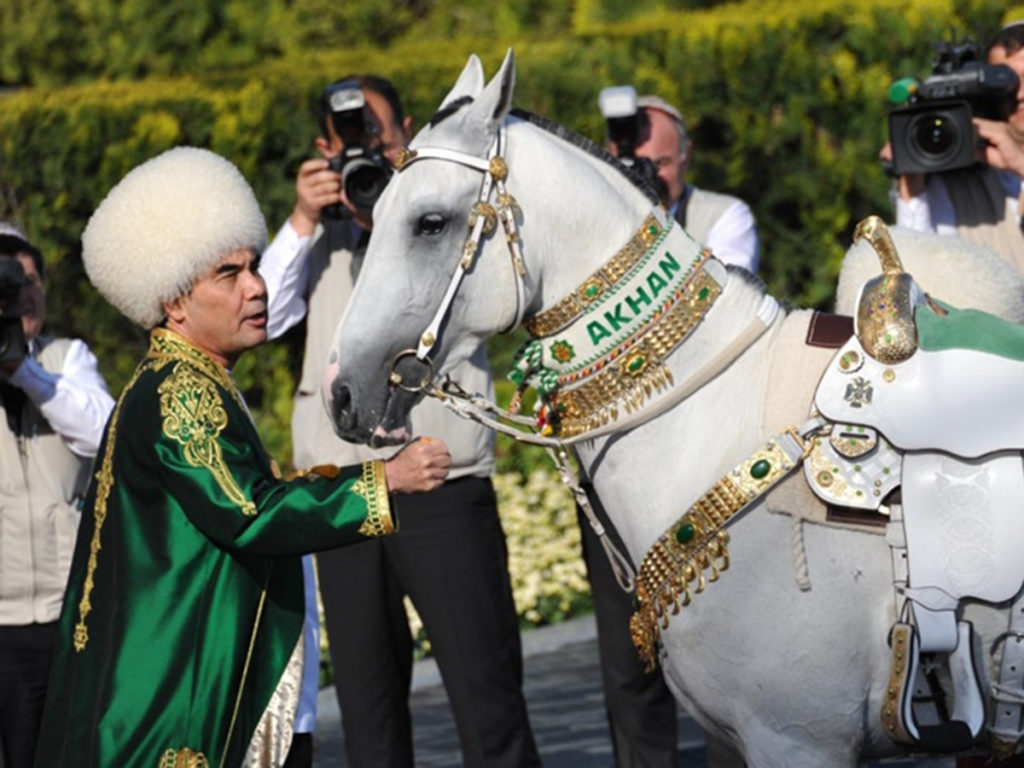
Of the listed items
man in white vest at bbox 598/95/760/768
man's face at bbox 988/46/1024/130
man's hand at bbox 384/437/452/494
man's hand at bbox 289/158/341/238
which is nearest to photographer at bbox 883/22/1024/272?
man's face at bbox 988/46/1024/130

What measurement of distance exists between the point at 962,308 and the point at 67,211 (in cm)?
722

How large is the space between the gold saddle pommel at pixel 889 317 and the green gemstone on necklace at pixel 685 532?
0.54 meters

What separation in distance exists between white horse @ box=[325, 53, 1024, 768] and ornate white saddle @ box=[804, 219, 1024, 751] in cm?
8

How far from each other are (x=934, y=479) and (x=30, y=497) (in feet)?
9.37

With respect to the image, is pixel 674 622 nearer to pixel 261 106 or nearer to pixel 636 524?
pixel 636 524

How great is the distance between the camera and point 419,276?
13.8ft

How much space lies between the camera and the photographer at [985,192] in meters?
5.62

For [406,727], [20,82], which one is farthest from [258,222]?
[20,82]

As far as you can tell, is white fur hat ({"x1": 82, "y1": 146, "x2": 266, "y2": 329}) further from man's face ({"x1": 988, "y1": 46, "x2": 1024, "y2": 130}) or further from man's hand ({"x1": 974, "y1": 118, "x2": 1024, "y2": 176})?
man's face ({"x1": 988, "y1": 46, "x2": 1024, "y2": 130})

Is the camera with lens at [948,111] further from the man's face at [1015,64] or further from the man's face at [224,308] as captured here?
the man's face at [224,308]

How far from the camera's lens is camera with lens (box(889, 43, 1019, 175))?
562 cm

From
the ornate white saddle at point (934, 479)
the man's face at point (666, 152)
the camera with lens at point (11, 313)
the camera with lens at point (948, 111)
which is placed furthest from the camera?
the man's face at point (666, 152)

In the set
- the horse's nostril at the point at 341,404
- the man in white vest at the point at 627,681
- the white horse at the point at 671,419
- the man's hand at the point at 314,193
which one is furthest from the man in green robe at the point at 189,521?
the man in white vest at the point at 627,681

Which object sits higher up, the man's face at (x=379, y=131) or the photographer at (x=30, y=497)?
the man's face at (x=379, y=131)
